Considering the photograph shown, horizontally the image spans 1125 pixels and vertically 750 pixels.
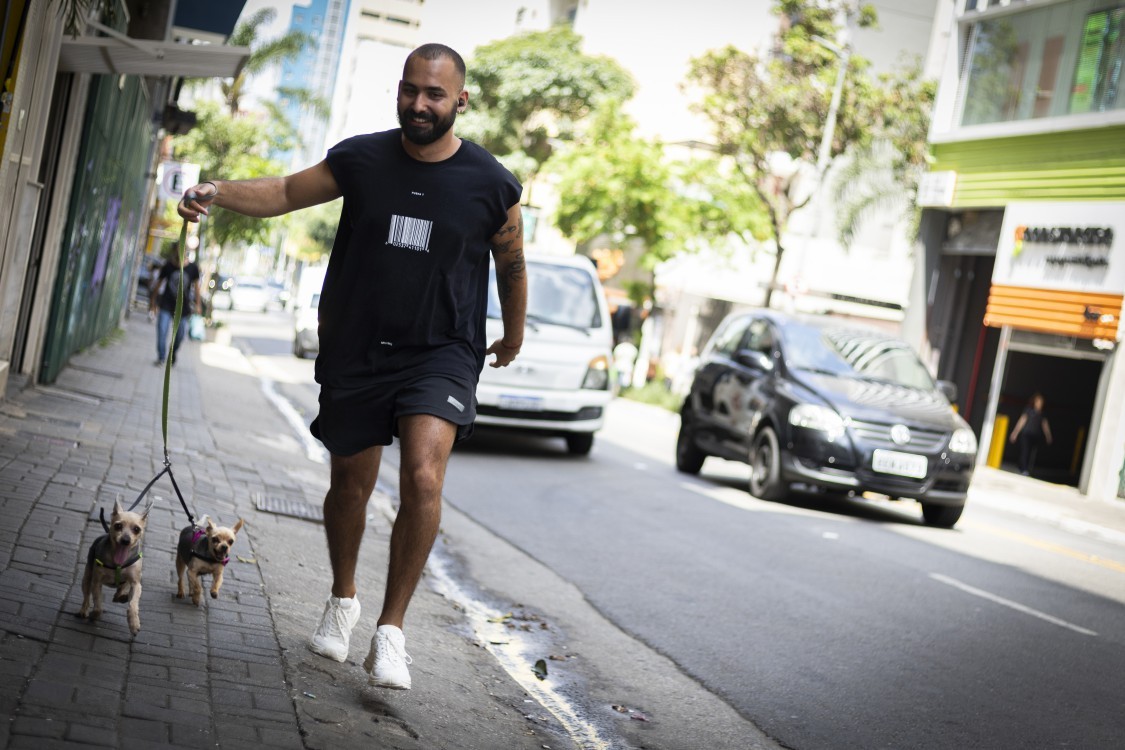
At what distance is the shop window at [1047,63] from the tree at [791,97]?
22.6ft

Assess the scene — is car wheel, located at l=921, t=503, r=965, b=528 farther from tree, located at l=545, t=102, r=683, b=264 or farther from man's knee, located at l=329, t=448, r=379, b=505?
tree, located at l=545, t=102, r=683, b=264

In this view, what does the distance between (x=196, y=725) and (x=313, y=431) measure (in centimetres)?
133

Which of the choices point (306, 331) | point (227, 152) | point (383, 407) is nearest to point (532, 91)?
point (227, 152)

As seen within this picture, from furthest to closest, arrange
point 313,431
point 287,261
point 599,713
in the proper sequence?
1. point 287,261
2. point 599,713
3. point 313,431

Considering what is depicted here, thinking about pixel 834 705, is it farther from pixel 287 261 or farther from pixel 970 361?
pixel 287 261

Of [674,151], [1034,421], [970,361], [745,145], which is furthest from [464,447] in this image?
[674,151]

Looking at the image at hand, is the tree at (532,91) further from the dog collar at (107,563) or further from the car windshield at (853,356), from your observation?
the dog collar at (107,563)

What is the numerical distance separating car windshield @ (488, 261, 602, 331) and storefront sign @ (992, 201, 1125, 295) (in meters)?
11.1

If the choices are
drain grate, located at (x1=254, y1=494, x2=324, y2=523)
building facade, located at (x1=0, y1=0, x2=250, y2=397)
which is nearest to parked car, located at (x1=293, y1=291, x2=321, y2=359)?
building facade, located at (x1=0, y1=0, x2=250, y2=397)

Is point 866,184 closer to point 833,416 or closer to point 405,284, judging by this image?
point 833,416

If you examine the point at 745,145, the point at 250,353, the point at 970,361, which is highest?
the point at 745,145

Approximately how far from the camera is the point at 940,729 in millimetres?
5496

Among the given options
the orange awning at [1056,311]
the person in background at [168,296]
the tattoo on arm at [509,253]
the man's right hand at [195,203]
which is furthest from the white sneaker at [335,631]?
the orange awning at [1056,311]

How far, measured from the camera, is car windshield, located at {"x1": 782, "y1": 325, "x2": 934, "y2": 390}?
13.4 metres
